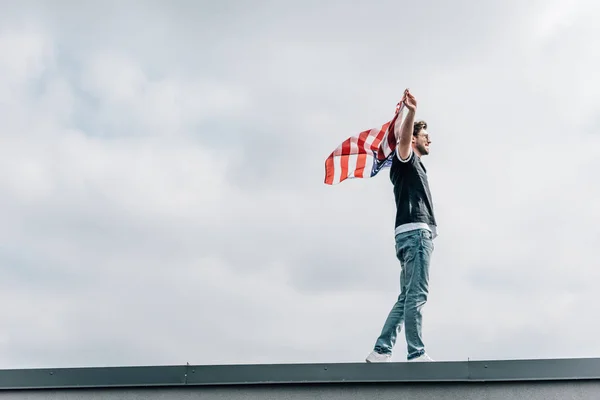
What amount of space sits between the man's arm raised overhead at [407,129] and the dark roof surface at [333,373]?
1835 millimetres

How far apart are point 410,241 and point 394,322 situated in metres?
0.73

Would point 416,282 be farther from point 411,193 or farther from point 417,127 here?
point 417,127

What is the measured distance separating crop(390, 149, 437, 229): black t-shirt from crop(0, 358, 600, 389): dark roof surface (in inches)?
55.4

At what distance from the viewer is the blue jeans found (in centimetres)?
677

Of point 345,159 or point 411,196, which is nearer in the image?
point 411,196

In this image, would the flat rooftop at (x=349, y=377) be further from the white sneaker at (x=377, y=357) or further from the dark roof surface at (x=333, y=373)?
the white sneaker at (x=377, y=357)

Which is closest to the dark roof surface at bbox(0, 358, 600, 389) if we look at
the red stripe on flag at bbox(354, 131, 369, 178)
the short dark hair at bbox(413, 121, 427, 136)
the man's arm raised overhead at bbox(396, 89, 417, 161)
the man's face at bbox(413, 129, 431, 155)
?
the man's arm raised overhead at bbox(396, 89, 417, 161)

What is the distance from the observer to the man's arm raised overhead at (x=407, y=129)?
22.0 ft

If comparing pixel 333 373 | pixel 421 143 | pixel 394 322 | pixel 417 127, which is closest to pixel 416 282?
pixel 394 322

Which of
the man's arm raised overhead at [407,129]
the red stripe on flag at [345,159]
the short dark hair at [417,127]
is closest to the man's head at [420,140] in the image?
the short dark hair at [417,127]

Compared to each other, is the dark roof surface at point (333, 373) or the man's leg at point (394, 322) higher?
the man's leg at point (394, 322)

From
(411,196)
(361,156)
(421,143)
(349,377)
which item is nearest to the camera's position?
(349,377)

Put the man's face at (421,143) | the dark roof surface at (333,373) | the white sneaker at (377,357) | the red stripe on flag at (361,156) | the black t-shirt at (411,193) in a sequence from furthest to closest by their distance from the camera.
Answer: the red stripe on flag at (361,156)
the man's face at (421,143)
the black t-shirt at (411,193)
the white sneaker at (377,357)
the dark roof surface at (333,373)

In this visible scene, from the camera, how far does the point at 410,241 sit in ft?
22.7
